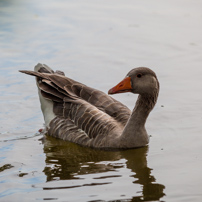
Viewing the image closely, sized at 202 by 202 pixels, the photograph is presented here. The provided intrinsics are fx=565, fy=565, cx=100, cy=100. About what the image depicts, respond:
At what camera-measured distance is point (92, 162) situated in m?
9.85

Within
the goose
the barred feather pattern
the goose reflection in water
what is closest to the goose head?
the goose

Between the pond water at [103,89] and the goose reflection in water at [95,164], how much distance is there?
0.02m

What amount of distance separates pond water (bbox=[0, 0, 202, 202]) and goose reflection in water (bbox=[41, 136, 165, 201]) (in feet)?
0.05

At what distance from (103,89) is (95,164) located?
3.79 meters

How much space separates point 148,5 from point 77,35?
14.4ft

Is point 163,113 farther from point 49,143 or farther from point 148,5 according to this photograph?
point 148,5

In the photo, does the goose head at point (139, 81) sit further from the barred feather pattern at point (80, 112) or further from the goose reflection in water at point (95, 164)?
the goose reflection in water at point (95, 164)

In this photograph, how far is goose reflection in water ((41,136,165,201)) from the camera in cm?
877

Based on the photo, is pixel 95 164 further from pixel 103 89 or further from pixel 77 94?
pixel 103 89

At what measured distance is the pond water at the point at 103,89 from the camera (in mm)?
8734

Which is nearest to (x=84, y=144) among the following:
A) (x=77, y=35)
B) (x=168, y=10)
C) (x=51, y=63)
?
(x=51, y=63)

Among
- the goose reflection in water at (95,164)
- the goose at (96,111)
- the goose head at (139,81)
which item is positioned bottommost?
the goose reflection in water at (95,164)

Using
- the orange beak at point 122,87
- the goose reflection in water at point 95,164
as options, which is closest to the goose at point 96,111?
the orange beak at point 122,87

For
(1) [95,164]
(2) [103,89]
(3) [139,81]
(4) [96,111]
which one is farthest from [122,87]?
(2) [103,89]
